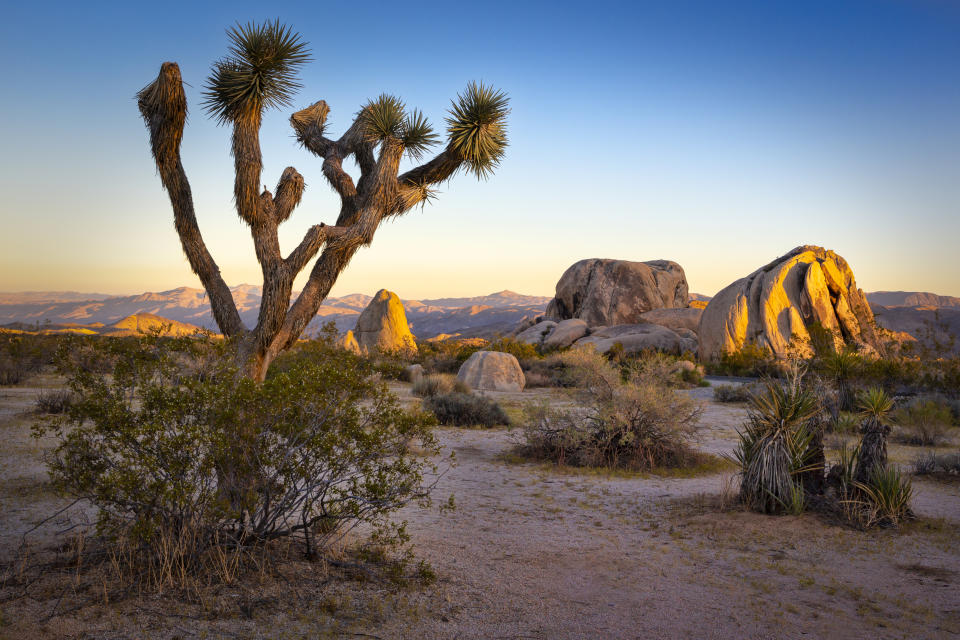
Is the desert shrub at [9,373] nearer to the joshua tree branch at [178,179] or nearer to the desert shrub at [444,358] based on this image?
the desert shrub at [444,358]

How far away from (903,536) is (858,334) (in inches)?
1094

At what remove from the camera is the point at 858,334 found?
2945 centimetres

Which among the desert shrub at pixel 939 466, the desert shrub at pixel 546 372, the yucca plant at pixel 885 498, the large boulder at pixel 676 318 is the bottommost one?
the desert shrub at pixel 546 372

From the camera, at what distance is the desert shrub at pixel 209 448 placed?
3971 mm

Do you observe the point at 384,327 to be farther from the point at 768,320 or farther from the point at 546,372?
the point at 768,320

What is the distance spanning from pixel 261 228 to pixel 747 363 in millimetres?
24387

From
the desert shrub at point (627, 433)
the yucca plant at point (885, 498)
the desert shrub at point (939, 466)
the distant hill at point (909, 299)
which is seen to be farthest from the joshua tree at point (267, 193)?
the distant hill at point (909, 299)

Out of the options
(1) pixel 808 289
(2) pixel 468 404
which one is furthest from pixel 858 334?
(2) pixel 468 404

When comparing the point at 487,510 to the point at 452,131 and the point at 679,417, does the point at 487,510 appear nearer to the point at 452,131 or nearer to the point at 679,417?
the point at 679,417

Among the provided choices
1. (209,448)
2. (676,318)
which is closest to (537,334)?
(676,318)

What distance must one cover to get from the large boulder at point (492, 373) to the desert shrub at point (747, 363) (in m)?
11.3

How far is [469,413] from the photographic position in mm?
13000

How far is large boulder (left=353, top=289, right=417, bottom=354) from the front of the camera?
30.9 metres

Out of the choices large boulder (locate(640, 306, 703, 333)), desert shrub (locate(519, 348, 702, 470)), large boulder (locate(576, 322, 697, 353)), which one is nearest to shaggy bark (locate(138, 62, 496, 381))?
desert shrub (locate(519, 348, 702, 470))
